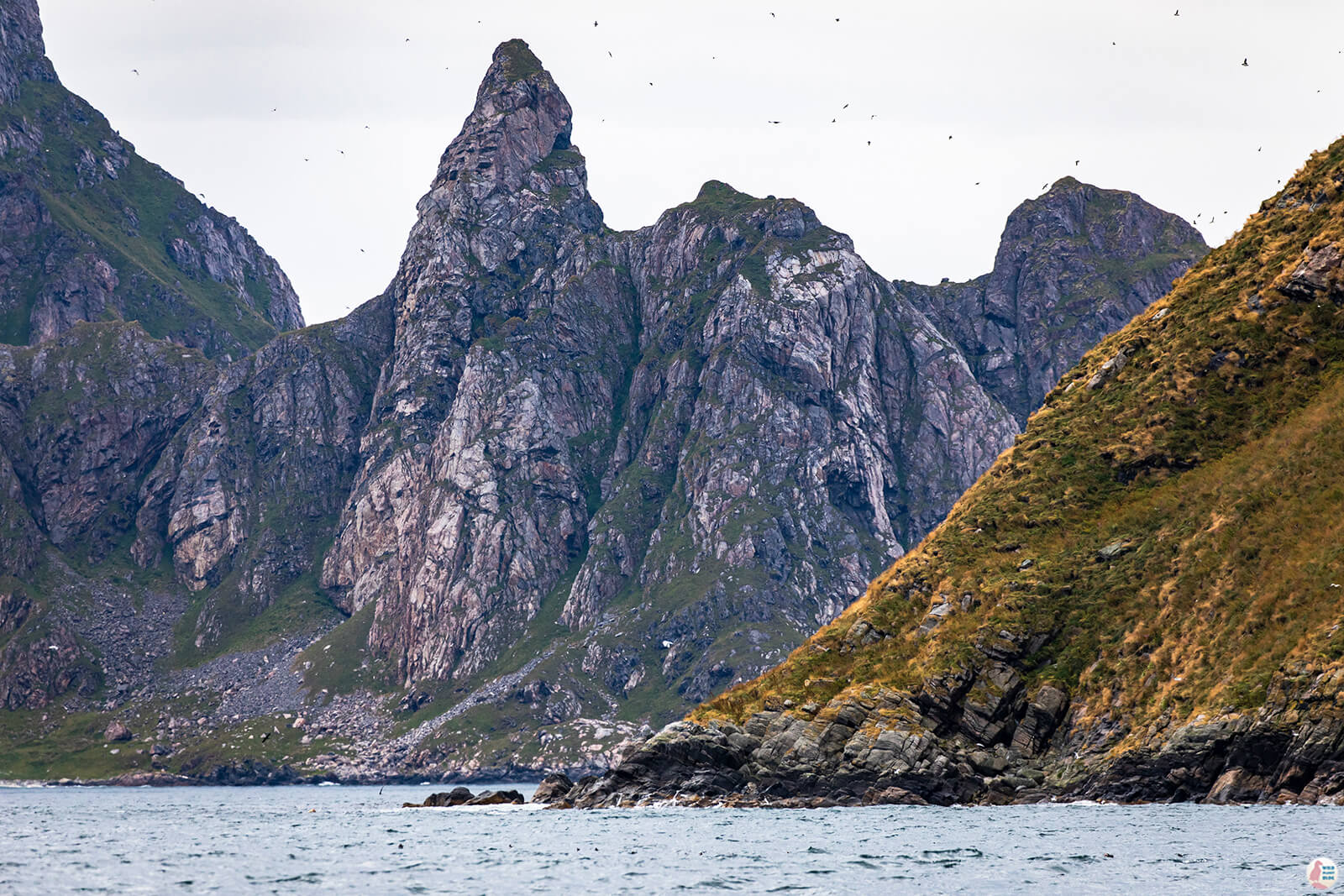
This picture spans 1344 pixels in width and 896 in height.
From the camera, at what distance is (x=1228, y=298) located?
18050cm

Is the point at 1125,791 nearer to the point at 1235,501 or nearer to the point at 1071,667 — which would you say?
the point at 1071,667

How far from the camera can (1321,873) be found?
2795 inches

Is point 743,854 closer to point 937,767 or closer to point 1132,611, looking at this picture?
point 937,767

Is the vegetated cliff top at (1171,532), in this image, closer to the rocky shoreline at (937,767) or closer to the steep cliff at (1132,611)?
the steep cliff at (1132,611)

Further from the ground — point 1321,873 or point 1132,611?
point 1132,611

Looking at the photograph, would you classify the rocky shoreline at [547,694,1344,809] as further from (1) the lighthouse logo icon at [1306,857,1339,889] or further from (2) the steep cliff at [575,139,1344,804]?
(1) the lighthouse logo icon at [1306,857,1339,889]

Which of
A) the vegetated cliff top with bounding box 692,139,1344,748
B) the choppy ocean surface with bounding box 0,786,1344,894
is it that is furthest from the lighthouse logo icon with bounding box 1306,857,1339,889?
the vegetated cliff top with bounding box 692,139,1344,748

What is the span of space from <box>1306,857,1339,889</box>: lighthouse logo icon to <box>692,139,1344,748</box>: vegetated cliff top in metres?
47.3

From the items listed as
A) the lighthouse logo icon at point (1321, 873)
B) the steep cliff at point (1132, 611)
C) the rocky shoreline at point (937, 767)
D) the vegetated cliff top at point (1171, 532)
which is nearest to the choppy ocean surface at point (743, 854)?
the lighthouse logo icon at point (1321, 873)

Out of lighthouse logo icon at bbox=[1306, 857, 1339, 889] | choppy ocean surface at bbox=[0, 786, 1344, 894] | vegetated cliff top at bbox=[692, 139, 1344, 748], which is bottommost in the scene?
choppy ocean surface at bbox=[0, 786, 1344, 894]

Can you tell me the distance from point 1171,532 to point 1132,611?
11767 mm

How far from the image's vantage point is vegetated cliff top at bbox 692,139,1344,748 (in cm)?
13412

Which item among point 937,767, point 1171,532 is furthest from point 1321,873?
point 1171,532

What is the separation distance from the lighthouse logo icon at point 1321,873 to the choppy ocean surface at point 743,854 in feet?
2.68
